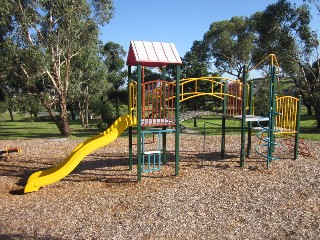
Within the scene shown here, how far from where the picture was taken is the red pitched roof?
8.08m

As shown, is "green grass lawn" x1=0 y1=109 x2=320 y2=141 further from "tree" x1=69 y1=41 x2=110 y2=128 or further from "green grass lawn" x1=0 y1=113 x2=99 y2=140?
"tree" x1=69 y1=41 x2=110 y2=128

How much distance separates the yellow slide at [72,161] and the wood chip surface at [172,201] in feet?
0.83

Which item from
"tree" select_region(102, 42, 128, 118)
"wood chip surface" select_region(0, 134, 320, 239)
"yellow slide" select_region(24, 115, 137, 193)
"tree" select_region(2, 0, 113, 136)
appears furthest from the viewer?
"tree" select_region(102, 42, 128, 118)

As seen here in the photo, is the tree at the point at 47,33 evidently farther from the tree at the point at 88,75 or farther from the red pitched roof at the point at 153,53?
the red pitched roof at the point at 153,53

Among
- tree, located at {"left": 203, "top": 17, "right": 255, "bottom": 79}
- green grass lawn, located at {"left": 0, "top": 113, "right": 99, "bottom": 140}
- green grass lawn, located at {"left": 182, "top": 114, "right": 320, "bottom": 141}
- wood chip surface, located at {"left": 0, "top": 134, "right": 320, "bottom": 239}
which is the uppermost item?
tree, located at {"left": 203, "top": 17, "right": 255, "bottom": 79}

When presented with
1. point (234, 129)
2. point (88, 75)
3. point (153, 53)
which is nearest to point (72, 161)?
point (153, 53)

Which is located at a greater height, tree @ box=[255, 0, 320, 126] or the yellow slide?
tree @ box=[255, 0, 320, 126]

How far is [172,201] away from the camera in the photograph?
6695 millimetres

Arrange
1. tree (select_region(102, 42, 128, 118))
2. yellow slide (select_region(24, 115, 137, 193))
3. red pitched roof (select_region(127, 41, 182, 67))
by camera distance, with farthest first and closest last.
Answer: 1. tree (select_region(102, 42, 128, 118))
2. red pitched roof (select_region(127, 41, 182, 67))
3. yellow slide (select_region(24, 115, 137, 193))

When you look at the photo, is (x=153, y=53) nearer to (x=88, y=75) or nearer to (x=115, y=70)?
(x=88, y=75)

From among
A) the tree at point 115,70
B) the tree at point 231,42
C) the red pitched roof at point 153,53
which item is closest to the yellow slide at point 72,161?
the red pitched roof at point 153,53

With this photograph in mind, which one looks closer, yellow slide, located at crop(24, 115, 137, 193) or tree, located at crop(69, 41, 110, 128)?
yellow slide, located at crop(24, 115, 137, 193)

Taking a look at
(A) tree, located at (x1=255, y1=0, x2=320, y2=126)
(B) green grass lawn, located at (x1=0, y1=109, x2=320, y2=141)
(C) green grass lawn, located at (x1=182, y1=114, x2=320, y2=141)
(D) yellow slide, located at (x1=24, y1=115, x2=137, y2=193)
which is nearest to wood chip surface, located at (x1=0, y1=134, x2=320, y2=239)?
(D) yellow slide, located at (x1=24, y1=115, x2=137, y2=193)

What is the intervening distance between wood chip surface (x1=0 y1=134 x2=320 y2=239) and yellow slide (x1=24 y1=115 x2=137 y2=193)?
0.25 m
